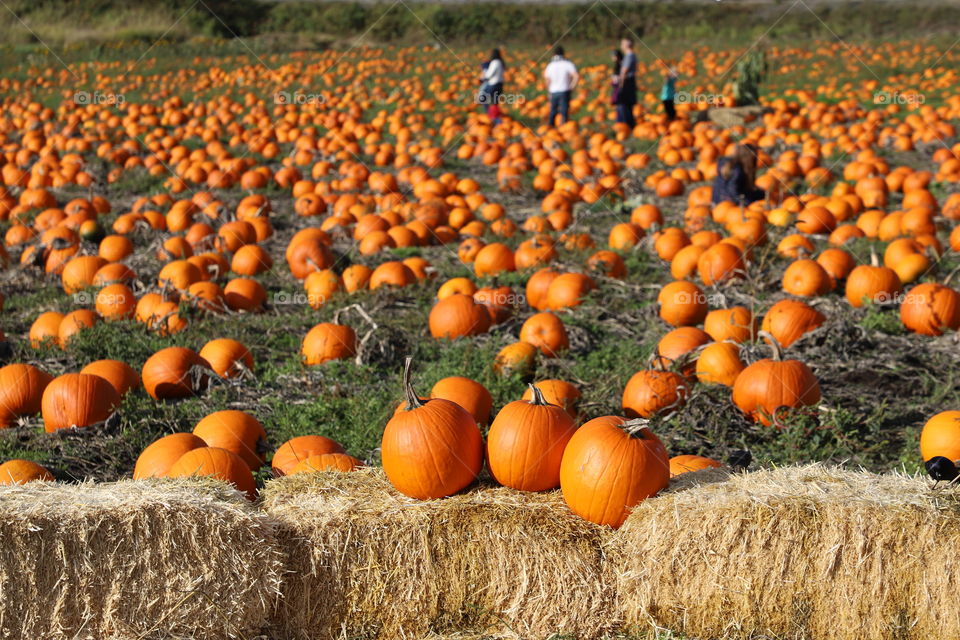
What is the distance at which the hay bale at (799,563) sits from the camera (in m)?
3.43

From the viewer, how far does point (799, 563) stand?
348 cm

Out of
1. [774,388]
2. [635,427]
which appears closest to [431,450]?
[635,427]

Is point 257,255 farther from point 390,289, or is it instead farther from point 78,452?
point 78,452

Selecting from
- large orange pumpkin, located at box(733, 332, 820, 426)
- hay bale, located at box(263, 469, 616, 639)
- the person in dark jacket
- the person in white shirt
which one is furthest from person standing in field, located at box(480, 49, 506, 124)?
hay bale, located at box(263, 469, 616, 639)

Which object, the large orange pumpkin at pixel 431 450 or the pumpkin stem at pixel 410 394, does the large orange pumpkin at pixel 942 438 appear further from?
the pumpkin stem at pixel 410 394

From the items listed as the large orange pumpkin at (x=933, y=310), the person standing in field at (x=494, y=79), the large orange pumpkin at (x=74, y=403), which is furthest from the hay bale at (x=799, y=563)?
the person standing in field at (x=494, y=79)

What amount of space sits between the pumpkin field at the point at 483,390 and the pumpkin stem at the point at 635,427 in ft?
0.04

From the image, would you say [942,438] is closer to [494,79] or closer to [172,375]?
[172,375]

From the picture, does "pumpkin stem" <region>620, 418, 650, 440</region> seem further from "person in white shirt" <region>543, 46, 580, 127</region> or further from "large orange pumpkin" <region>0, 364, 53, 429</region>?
"person in white shirt" <region>543, 46, 580, 127</region>

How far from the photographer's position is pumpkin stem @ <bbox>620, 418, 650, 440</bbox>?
3.75 meters

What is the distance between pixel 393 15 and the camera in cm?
4231

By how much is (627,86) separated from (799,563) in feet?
47.9

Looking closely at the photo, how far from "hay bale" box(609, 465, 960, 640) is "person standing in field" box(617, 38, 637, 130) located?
14169mm

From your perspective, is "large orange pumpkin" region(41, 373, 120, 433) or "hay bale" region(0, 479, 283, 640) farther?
"large orange pumpkin" region(41, 373, 120, 433)
